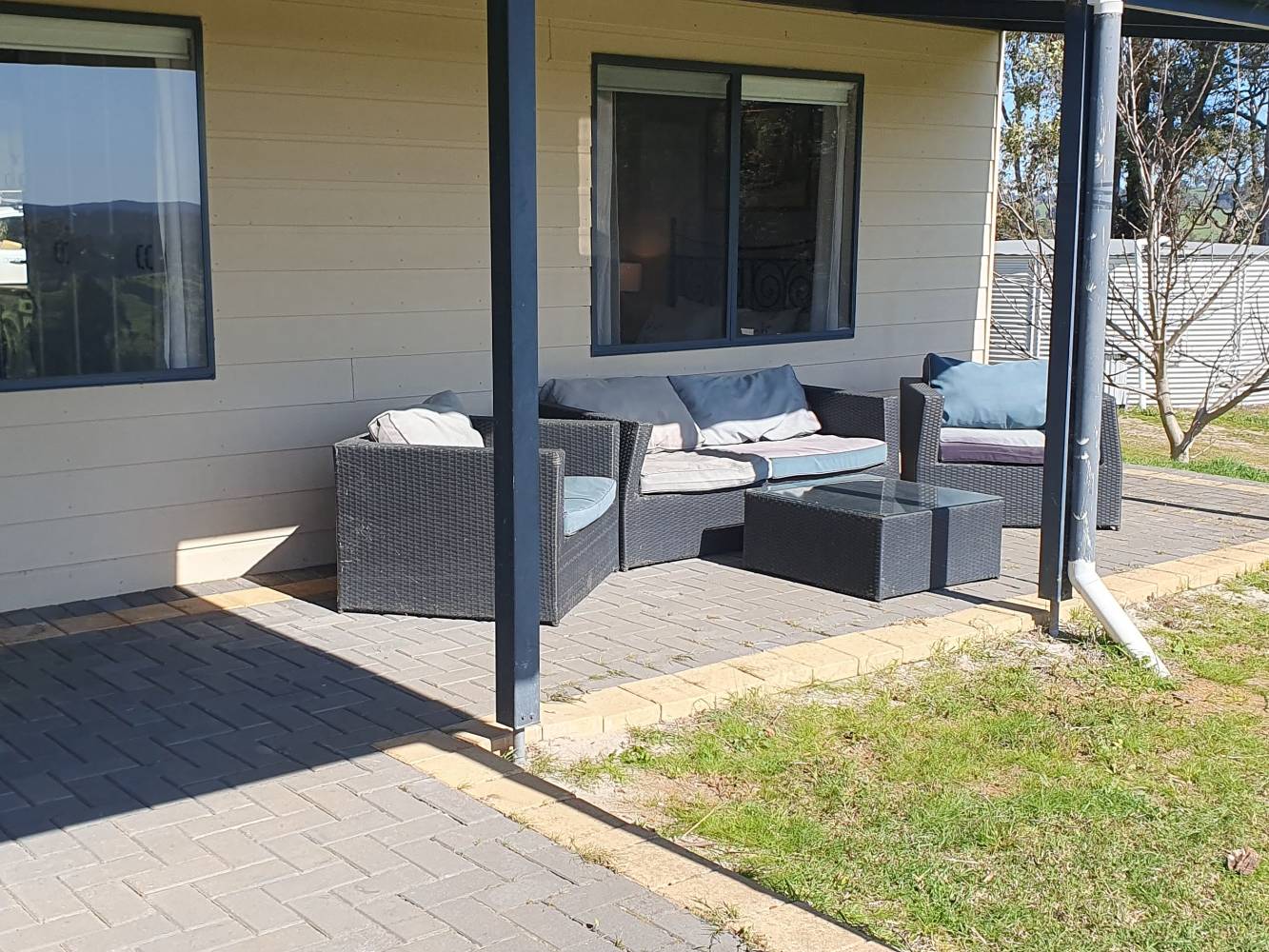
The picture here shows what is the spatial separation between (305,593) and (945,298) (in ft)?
14.4

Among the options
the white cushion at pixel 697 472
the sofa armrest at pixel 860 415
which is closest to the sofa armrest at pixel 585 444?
the white cushion at pixel 697 472

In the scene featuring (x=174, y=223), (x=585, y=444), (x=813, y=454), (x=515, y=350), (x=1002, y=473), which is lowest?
(x=1002, y=473)

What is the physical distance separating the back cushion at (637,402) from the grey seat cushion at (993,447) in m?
1.23

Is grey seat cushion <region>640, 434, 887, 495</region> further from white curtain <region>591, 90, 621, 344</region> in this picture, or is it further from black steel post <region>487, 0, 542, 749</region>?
black steel post <region>487, 0, 542, 749</region>

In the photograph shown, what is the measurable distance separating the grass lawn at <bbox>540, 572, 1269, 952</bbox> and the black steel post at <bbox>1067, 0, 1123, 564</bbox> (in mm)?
537

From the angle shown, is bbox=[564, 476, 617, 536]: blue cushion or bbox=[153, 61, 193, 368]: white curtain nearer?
bbox=[564, 476, 617, 536]: blue cushion

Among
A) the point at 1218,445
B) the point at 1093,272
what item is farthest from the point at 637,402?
the point at 1218,445

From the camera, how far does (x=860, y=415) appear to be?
21.8 ft

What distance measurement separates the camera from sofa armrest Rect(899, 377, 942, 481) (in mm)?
6535

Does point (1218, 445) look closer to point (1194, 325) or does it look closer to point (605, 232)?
point (1194, 325)

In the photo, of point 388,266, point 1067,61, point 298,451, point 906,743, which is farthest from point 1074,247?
point 298,451

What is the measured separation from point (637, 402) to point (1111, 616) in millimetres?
2330

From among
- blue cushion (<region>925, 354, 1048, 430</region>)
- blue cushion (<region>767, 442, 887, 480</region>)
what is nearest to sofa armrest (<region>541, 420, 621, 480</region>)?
blue cushion (<region>767, 442, 887, 480</region>)

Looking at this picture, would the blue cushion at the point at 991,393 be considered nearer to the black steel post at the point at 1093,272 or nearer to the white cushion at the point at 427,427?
the black steel post at the point at 1093,272
